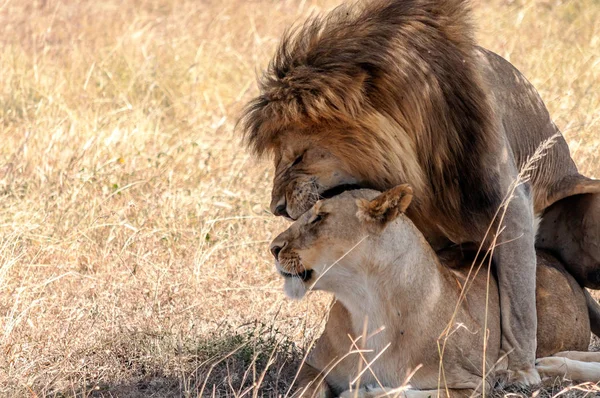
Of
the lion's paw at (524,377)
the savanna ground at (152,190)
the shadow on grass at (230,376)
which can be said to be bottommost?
the savanna ground at (152,190)

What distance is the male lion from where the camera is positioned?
343 cm

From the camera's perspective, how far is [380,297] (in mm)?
3395

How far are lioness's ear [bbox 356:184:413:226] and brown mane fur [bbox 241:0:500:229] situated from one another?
0.65 feet

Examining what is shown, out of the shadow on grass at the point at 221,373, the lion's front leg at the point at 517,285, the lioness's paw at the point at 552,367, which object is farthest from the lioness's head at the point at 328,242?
the lioness's paw at the point at 552,367

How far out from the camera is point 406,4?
3705 mm

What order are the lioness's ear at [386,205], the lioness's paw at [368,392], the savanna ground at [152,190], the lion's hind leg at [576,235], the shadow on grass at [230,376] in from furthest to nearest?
the lion's hind leg at [576,235]
the savanna ground at [152,190]
the shadow on grass at [230,376]
the lioness's paw at [368,392]
the lioness's ear at [386,205]

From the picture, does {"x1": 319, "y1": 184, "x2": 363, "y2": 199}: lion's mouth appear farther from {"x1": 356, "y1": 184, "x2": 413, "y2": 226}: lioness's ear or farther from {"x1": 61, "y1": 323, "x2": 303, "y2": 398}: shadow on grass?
{"x1": 61, "y1": 323, "x2": 303, "y2": 398}: shadow on grass

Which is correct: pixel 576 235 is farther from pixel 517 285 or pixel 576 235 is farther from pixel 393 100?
pixel 393 100

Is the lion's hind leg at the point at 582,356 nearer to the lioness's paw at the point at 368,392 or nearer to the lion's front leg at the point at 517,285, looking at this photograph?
the lion's front leg at the point at 517,285

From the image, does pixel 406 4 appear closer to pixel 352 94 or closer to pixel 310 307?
pixel 352 94

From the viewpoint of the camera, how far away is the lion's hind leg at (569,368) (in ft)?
12.2

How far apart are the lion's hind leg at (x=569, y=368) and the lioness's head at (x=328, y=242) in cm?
88

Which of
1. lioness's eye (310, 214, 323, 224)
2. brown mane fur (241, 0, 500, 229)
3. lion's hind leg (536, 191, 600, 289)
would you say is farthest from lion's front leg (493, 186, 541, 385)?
lioness's eye (310, 214, 323, 224)

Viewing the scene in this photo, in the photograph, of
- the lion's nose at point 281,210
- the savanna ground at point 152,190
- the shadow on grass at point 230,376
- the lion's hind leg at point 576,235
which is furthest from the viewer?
the lion's hind leg at point 576,235
